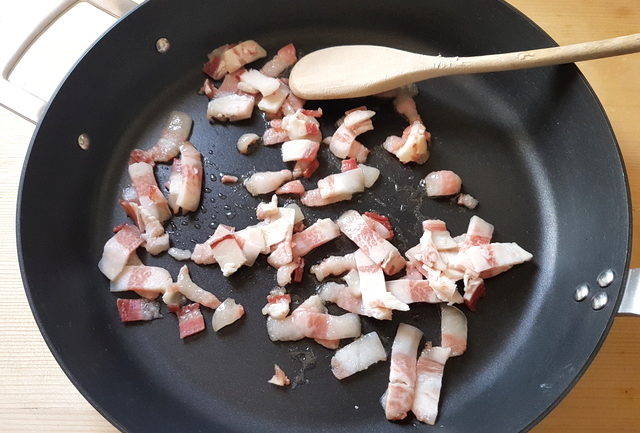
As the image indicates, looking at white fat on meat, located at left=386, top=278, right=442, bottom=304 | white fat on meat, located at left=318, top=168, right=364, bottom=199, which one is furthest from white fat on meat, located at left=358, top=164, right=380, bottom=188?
white fat on meat, located at left=386, top=278, right=442, bottom=304

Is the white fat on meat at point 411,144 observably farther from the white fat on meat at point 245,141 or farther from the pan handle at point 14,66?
the pan handle at point 14,66

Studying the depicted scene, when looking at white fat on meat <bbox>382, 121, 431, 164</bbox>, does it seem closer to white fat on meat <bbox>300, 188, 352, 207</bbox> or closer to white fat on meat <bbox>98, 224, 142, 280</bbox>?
white fat on meat <bbox>300, 188, 352, 207</bbox>

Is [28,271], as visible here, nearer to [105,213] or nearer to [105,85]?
[105,213]

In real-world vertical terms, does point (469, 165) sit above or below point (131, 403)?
above

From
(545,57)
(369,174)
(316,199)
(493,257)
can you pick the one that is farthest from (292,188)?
(545,57)

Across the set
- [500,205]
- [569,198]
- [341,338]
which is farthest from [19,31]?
[569,198]

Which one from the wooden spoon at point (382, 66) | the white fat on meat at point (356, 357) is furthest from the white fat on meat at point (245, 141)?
the white fat on meat at point (356, 357)
